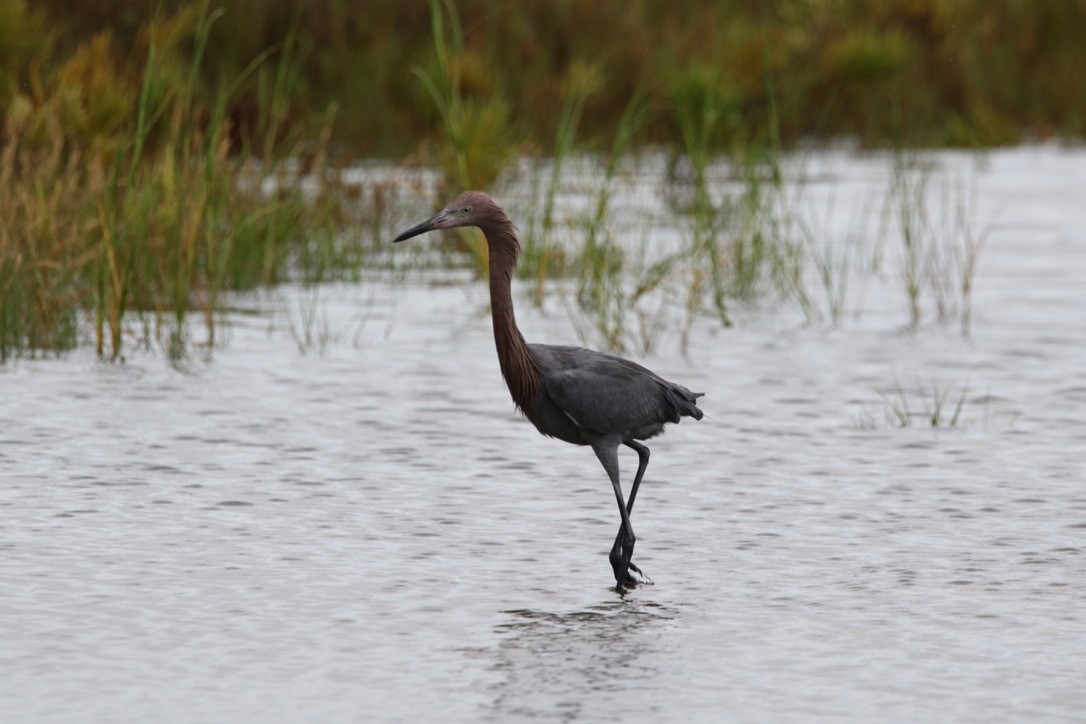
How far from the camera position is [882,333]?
995 centimetres

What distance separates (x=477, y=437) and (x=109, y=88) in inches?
192

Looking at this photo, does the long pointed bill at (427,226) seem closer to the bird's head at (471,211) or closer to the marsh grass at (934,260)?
the bird's head at (471,211)

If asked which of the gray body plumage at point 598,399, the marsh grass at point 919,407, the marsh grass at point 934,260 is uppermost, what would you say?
the marsh grass at point 934,260

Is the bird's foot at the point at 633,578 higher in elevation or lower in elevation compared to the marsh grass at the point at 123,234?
lower

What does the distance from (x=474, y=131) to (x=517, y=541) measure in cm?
644

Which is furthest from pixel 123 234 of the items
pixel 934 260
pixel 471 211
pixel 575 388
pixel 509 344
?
pixel 934 260

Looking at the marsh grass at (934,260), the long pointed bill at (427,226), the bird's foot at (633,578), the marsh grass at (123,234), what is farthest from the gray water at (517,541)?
the long pointed bill at (427,226)

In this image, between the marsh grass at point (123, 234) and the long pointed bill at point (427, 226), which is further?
the marsh grass at point (123, 234)

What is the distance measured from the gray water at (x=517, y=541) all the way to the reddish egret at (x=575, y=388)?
380 millimetres

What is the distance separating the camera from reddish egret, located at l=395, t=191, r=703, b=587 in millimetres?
5332

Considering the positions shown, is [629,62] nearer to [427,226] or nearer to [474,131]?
[474,131]

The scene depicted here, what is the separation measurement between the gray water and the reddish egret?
38 centimetres

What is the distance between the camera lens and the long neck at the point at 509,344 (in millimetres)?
5422

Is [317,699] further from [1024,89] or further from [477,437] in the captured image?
[1024,89]
